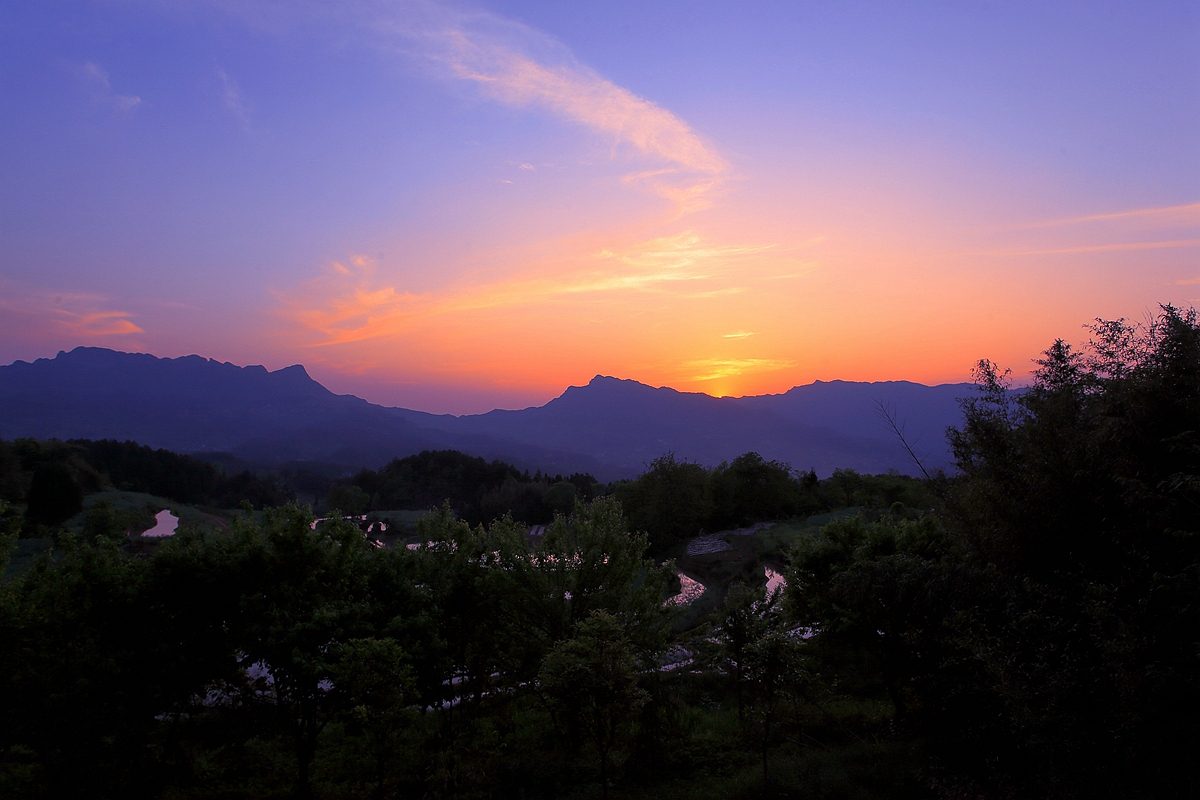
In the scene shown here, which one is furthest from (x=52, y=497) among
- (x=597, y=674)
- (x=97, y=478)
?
(x=597, y=674)

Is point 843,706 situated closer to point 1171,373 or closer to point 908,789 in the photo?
point 908,789

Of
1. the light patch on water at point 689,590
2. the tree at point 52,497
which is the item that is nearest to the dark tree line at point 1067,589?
the light patch on water at point 689,590

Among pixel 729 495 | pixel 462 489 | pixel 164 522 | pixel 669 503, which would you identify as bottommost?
pixel 462 489

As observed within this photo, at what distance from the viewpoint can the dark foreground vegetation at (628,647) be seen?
8.69 m

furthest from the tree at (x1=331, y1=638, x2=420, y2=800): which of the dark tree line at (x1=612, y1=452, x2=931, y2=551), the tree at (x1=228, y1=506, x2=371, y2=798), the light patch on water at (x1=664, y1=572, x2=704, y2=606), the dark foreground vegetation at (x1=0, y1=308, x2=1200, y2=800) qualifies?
the dark tree line at (x1=612, y1=452, x2=931, y2=551)

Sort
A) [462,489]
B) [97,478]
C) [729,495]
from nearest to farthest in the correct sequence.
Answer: [97,478] < [729,495] < [462,489]

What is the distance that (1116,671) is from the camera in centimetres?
790

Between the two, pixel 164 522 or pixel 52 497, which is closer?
pixel 52 497

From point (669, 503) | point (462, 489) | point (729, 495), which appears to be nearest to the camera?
point (669, 503)

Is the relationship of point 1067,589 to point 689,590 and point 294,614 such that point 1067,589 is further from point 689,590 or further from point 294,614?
point 689,590

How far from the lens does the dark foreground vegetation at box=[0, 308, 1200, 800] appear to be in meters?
8.69

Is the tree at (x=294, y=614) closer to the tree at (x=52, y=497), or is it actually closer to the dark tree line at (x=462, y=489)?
the tree at (x=52, y=497)

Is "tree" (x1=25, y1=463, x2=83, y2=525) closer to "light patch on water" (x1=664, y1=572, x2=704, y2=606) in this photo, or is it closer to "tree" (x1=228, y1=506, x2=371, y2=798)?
"tree" (x1=228, y1=506, x2=371, y2=798)

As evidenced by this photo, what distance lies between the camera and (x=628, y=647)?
10.0 m
